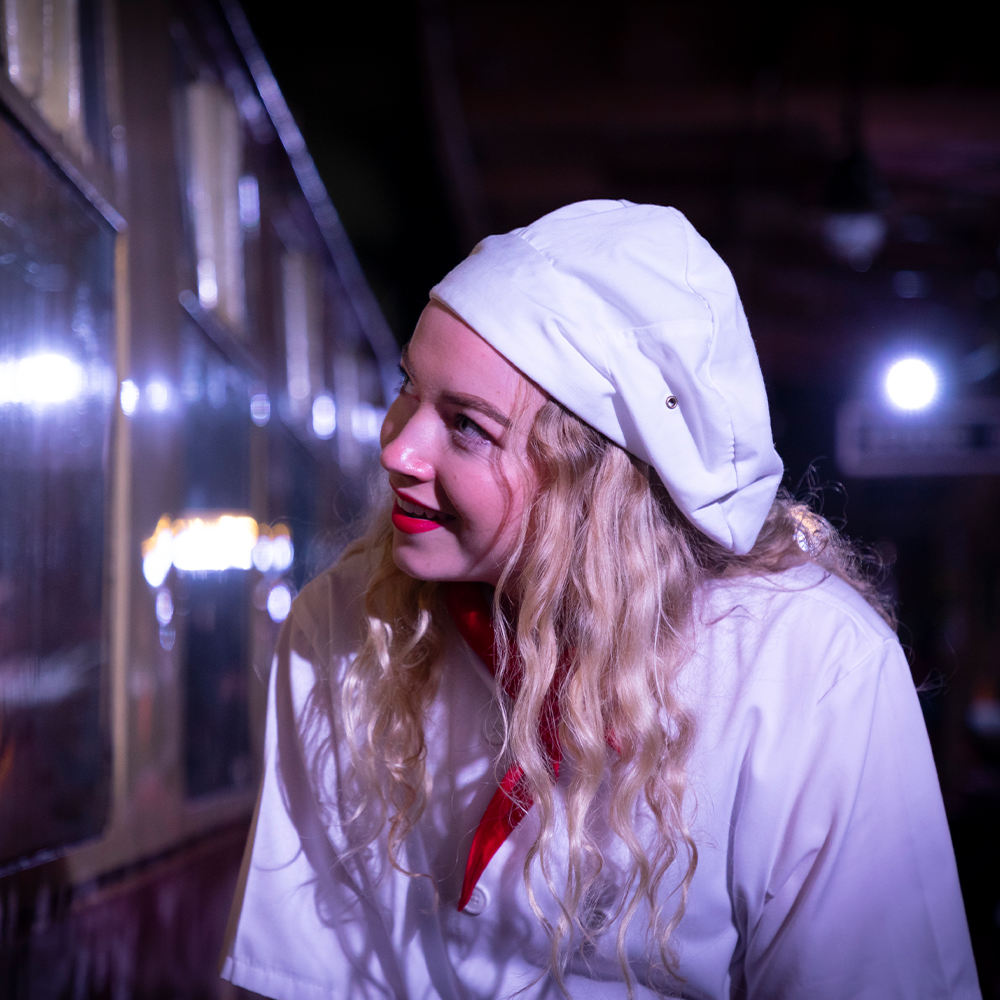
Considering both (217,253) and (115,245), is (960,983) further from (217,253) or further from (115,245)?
(217,253)

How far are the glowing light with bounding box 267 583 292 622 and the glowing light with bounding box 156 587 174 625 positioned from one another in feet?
4.36

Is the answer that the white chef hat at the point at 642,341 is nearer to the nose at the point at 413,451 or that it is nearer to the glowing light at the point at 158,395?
the nose at the point at 413,451

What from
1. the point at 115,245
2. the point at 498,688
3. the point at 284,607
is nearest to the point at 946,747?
the point at 284,607

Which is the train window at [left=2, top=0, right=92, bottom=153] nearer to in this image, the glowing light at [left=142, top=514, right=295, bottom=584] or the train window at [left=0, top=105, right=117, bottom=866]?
the train window at [left=0, top=105, right=117, bottom=866]

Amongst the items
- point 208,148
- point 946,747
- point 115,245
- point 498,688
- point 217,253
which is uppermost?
point 208,148

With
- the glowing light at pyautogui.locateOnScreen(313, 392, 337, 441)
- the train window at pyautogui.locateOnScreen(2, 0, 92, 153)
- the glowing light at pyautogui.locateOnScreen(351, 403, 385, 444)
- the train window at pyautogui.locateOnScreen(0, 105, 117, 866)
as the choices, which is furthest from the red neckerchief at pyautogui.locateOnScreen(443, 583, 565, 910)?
the glowing light at pyautogui.locateOnScreen(351, 403, 385, 444)

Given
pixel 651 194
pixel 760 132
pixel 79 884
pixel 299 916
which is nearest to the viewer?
pixel 299 916

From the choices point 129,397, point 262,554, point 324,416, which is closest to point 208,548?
point 129,397

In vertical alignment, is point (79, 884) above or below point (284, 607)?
below

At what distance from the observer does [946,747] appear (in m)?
3.51

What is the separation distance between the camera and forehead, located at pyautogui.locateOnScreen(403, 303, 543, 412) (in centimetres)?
101

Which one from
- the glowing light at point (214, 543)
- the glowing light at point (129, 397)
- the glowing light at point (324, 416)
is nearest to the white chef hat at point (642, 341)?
the glowing light at point (129, 397)

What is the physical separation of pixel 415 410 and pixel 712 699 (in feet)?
1.62

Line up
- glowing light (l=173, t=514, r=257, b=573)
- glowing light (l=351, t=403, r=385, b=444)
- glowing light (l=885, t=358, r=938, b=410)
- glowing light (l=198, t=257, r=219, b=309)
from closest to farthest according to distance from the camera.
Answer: glowing light (l=885, t=358, r=938, b=410) → glowing light (l=173, t=514, r=257, b=573) → glowing light (l=198, t=257, r=219, b=309) → glowing light (l=351, t=403, r=385, b=444)
